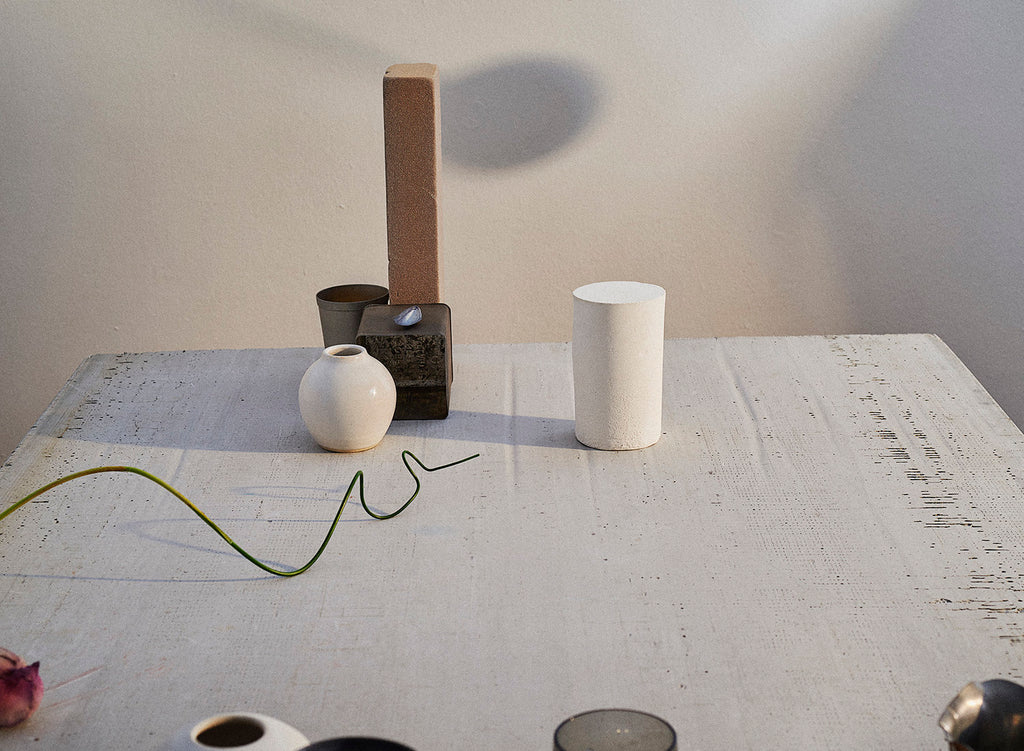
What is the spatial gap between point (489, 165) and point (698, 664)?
4.77 ft

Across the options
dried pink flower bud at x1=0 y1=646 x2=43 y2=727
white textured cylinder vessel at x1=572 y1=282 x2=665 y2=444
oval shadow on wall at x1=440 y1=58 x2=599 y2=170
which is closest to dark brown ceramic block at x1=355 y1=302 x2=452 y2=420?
white textured cylinder vessel at x1=572 y1=282 x2=665 y2=444

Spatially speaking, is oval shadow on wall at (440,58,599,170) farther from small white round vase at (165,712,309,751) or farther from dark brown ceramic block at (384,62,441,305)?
small white round vase at (165,712,309,751)

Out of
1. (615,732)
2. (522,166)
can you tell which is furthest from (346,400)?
(522,166)

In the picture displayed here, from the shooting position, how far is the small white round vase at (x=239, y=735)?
21.3 inches

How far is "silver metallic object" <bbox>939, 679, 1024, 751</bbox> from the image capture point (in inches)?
21.3

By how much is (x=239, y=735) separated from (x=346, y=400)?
1.69 feet

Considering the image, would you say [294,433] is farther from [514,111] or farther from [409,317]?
[514,111]

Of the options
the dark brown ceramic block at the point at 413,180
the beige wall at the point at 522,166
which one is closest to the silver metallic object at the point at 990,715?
the dark brown ceramic block at the point at 413,180

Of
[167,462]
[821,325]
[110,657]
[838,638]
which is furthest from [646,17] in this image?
[110,657]

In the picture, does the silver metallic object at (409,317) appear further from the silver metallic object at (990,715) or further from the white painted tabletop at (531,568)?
the silver metallic object at (990,715)

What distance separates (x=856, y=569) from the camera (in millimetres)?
833

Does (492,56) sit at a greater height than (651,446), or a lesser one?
greater

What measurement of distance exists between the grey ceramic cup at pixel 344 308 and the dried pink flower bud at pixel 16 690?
2.22 feet

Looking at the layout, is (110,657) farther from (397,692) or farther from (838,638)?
(838,638)
